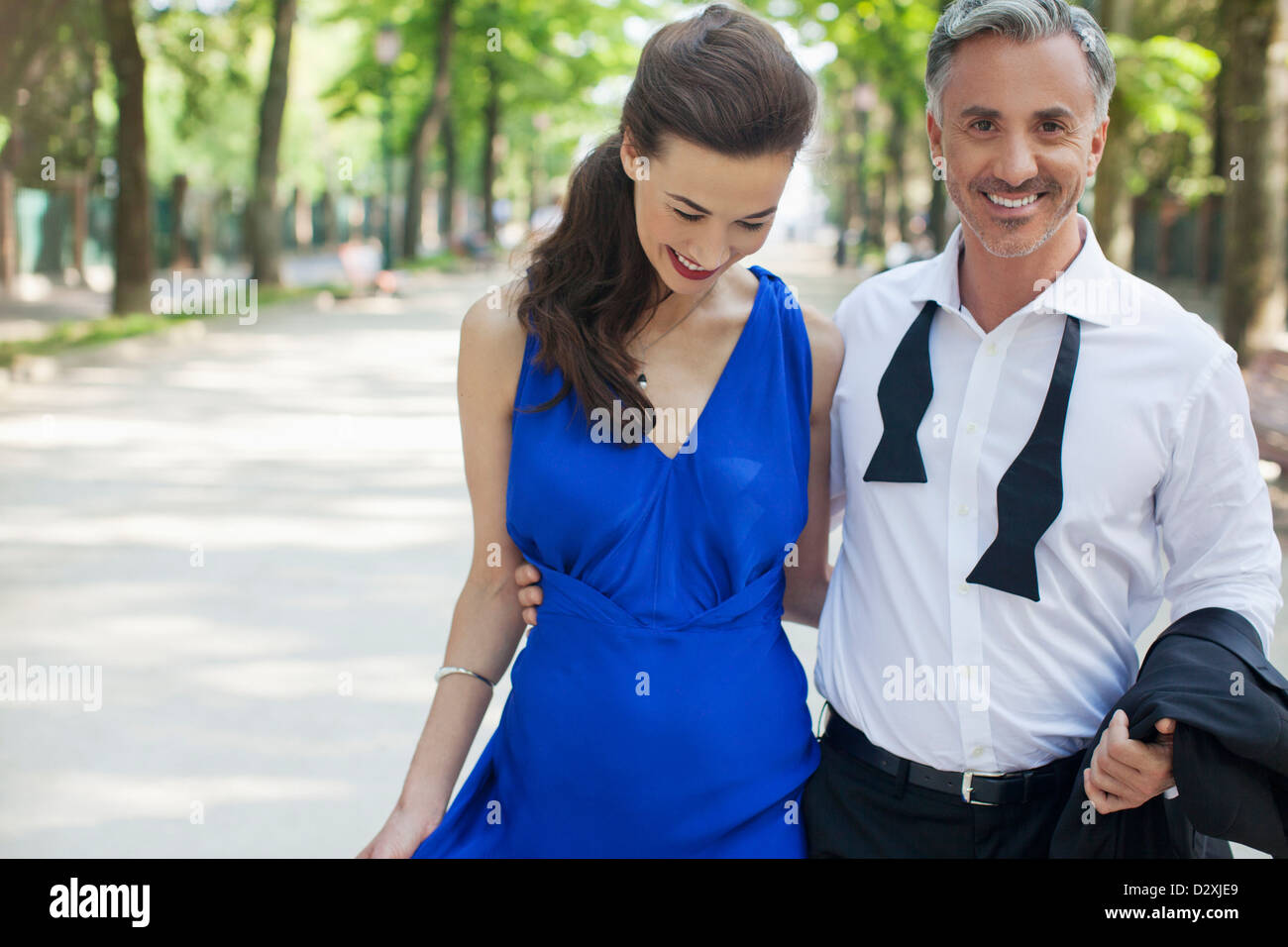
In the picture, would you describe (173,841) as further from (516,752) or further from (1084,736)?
(1084,736)

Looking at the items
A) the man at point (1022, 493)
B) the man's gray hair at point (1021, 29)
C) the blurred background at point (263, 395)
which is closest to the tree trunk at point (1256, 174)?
the blurred background at point (263, 395)

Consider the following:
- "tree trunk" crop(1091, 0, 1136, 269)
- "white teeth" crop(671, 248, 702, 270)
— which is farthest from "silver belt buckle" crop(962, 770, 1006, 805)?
"tree trunk" crop(1091, 0, 1136, 269)

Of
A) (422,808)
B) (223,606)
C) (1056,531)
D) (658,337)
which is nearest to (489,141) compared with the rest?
(223,606)

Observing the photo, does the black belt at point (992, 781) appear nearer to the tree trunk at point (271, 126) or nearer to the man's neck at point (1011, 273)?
the man's neck at point (1011, 273)

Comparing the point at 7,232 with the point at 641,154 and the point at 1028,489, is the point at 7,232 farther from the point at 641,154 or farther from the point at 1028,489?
the point at 1028,489

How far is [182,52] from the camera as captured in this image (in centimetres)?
2170

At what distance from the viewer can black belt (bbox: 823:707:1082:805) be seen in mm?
2318

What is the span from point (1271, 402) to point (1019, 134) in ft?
25.0

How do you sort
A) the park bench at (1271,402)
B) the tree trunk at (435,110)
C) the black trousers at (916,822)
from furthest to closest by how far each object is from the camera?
1. the tree trunk at (435,110)
2. the park bench at (1271,402)
3. the black trousers at (916,822)

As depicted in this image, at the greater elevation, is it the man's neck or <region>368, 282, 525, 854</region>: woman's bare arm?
the man's neck

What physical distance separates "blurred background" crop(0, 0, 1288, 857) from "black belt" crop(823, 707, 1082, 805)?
1152 mm

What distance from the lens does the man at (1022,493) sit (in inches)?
88.8

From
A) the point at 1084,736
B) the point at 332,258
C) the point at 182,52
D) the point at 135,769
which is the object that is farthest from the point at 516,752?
the point at 332,258

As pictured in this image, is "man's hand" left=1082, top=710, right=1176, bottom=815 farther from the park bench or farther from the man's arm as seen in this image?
the park bench
